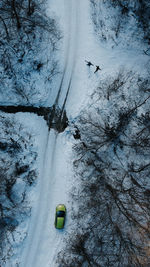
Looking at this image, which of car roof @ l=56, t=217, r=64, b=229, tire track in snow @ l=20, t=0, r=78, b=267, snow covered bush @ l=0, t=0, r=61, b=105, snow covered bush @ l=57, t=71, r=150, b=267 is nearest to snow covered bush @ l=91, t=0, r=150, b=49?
tire track in snow @ l=20, t=0, r=78, b=267

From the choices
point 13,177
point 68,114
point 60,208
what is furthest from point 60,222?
point 68,114

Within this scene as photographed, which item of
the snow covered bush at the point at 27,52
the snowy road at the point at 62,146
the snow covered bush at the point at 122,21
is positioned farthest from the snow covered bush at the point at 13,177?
the snow covered bush at the point at 122,21

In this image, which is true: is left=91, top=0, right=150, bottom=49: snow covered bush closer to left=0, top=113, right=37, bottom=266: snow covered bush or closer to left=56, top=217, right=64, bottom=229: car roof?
left=0, top=113, right=37, bottom=266: snow covered bush

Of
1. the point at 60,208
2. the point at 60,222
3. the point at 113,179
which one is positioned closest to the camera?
the point at 60,222

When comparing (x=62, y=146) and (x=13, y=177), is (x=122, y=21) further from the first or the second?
(x=13, y=177)

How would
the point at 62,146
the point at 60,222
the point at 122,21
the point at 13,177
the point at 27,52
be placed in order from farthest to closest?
the point at 122,21 < the point at 27,52 < the point at 62,146 < the point at 13,177 < the point at 60,222

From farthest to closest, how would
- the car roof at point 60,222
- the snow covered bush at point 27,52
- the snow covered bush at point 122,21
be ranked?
the snow covered bush at point 122,21, the snow covered bush at point 27,52, the car roof at point 60,222

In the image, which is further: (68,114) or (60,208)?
(68,114)

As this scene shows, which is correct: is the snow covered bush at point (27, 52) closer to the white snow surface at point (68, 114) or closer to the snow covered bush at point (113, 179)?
the white snow surface at point (68, 114)

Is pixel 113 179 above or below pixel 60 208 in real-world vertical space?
above
